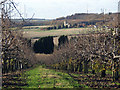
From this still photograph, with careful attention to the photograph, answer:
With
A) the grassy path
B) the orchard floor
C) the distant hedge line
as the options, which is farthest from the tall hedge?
the orchard floor

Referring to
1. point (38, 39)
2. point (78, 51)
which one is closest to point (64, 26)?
point (38, 39)

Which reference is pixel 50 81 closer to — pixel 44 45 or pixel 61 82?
pixel 61 82

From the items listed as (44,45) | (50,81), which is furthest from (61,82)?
(44,45)

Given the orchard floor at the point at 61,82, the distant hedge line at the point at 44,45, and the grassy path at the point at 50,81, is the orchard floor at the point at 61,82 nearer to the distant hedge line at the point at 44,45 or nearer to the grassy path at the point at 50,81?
the grassy path at the point at 50,81

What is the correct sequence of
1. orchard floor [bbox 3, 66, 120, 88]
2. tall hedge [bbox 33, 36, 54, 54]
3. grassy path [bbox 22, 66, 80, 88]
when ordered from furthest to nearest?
tall hedge [bbox 33, 36, 54, 54] → grassy path [bbox 22, 66, 80, 88] → orchard floor [bbox 3, 66, 120, 88]

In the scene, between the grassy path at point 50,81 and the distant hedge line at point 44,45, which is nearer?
the grassy path at point 50,81

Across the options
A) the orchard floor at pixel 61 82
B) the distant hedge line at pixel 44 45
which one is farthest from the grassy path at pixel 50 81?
the distant hedge line at pixel 44 45

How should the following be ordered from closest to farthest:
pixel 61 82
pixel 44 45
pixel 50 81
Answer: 1. pixel 61 82
2. pixel 50 81
3. pixel 44 45

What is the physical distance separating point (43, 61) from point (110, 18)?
3900 centimetres

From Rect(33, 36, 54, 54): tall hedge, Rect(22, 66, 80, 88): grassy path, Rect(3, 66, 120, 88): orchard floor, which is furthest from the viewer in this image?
Rect(33, 36, 54, 54): tall hedge

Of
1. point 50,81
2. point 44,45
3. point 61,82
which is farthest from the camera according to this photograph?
point 44,45

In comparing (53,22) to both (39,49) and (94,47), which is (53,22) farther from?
(94,47)

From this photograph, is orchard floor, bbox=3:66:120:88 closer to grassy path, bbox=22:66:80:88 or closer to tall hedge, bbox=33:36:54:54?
grassy path, bbox=22:66:80:88

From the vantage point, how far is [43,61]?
64.4 metres
